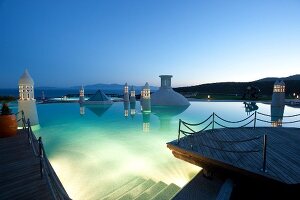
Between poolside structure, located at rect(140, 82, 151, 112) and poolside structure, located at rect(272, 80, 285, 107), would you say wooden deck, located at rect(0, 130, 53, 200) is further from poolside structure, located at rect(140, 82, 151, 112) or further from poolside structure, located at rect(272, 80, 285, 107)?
poolside structure, located at rect(272, 80, 285, 107)

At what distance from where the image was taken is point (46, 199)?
14.3 feet

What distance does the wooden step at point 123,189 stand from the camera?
6631mm

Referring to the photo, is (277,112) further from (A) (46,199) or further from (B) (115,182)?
(A) (46,199)

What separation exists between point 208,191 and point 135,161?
4.72 meters

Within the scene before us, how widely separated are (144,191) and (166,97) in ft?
78.7

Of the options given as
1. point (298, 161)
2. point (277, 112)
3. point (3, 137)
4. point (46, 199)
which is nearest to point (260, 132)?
point (298, 161)

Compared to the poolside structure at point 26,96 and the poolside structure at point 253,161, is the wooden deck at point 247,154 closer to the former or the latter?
the poolside structure at point 253,161

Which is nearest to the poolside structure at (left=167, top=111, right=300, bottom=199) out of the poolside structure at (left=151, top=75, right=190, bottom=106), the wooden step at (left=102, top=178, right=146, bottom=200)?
the wooden step at (left=102, top=178, right=146, bottom=200)

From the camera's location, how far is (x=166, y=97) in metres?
30.4

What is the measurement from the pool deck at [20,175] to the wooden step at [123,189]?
230 centimetres

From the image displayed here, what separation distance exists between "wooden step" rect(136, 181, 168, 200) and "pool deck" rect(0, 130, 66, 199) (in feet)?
9.43

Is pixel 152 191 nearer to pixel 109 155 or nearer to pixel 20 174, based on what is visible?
pixel 20 174

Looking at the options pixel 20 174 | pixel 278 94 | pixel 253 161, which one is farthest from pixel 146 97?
pixel 20 174

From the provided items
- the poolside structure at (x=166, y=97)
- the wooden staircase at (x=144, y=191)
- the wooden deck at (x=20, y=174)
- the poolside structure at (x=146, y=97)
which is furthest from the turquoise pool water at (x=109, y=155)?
the poolside structure at (x=166, y=97)
